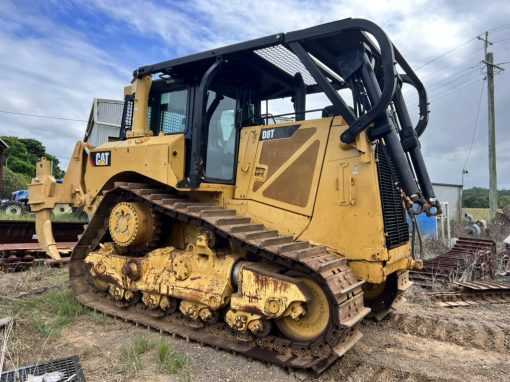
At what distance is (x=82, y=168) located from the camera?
21.0 feet

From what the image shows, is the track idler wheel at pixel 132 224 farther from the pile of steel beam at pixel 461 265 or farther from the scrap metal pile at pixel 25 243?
the pile of steel beam at pixel 461 265

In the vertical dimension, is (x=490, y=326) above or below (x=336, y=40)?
below

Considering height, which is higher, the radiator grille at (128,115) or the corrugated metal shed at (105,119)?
the corrugated metal shed at (105,119)

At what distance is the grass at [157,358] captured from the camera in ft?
12.1

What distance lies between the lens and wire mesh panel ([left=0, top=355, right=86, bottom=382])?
11.1 feet

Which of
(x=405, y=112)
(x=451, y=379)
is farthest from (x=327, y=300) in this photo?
(x=405, y=112)

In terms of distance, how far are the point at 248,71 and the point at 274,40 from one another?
3.52 feet

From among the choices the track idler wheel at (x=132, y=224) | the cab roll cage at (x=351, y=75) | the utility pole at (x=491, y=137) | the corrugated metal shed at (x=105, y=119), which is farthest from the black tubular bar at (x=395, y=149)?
the corrugated metal shed at (x=105, y=119)

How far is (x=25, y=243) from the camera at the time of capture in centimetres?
955

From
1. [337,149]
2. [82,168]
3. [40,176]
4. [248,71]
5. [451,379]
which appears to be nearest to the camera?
[451,379]

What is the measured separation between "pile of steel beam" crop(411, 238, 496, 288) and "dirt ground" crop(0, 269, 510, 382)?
1.67m

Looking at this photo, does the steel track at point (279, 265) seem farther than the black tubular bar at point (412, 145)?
No

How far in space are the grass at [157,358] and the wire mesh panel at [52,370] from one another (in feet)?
1.28

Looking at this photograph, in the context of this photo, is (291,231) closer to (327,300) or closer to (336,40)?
(327,300)
